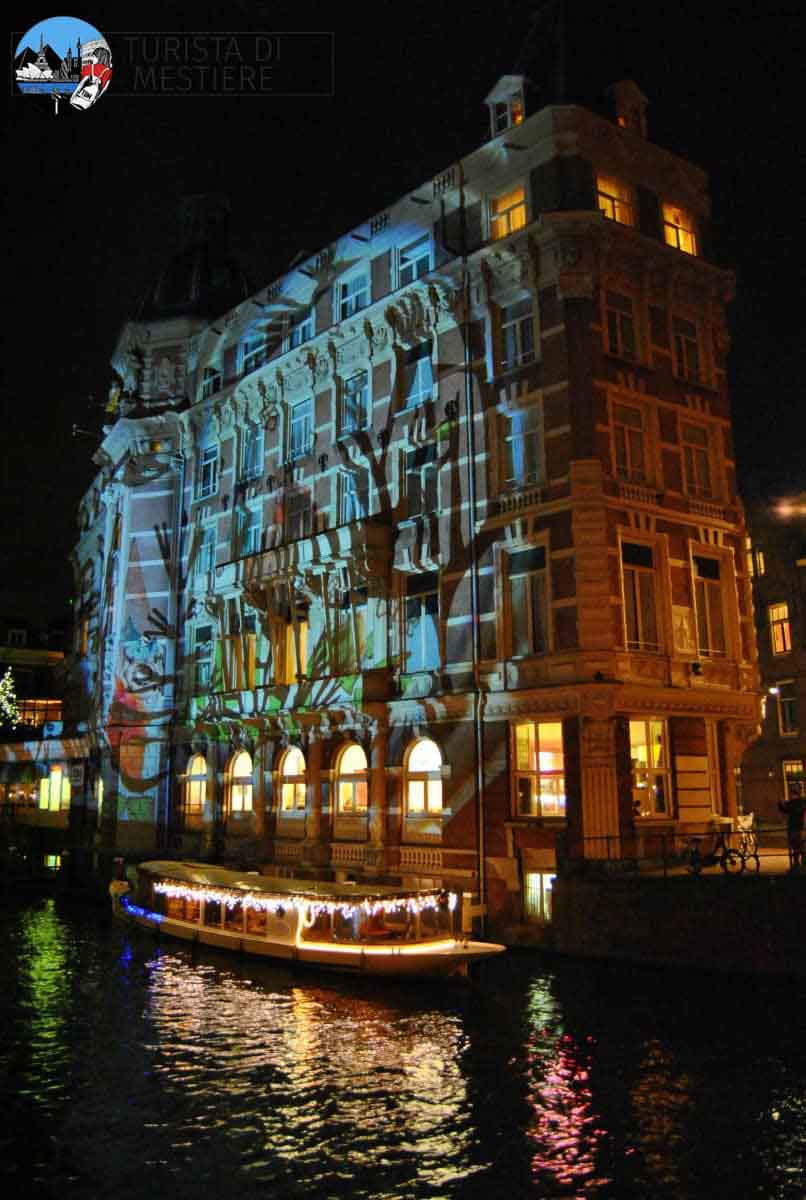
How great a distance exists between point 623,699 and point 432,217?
64.0 feet

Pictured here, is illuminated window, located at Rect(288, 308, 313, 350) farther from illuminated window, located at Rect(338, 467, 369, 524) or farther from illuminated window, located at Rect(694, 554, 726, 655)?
illuminated window, located at Rect(694, 554, 726, 655)

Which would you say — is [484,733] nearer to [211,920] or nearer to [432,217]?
[211,920]

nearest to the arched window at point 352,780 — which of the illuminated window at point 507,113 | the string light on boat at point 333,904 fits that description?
the string light on boat at point 333,904

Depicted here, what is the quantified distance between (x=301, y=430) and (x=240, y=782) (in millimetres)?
15561

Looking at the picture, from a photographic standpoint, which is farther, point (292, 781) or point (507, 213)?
point (292, 781)

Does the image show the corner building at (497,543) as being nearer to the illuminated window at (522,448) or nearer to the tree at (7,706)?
the illuminated window at (522,448)

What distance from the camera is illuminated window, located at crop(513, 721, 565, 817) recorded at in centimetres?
2967

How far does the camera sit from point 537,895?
29047mm

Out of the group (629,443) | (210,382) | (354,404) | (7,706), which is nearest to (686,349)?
(629,443)

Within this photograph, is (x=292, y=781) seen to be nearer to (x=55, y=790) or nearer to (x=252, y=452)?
(x=252, y=452)

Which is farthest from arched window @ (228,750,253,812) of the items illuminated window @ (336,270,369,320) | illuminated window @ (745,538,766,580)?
illuminated window @ (745,538,766,580)

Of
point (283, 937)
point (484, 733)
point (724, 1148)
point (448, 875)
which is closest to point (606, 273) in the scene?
point (484, 733)

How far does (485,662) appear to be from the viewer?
31.6 m

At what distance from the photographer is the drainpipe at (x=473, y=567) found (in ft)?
101
